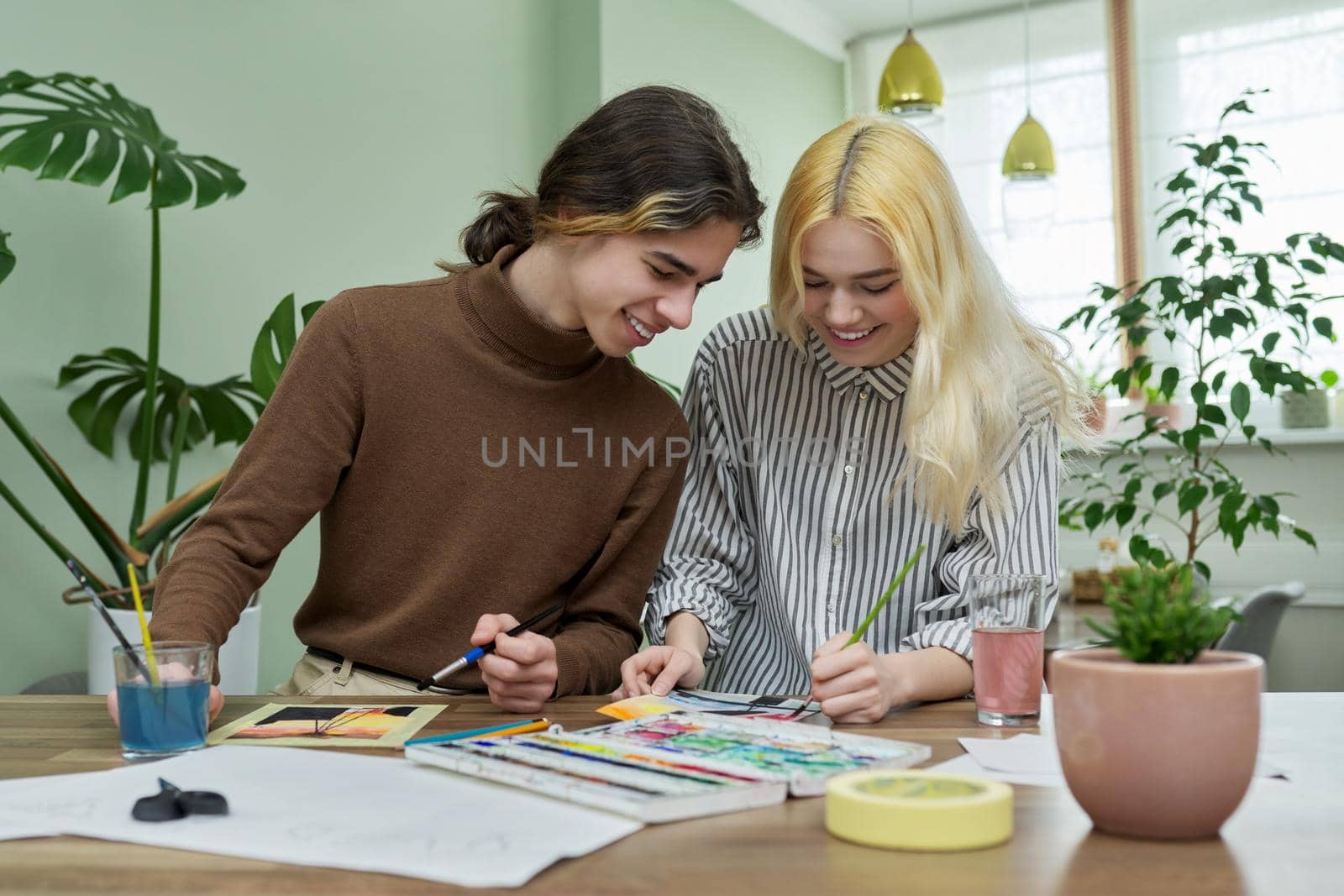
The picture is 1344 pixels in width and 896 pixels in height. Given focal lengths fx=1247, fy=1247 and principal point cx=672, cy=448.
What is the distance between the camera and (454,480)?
1596mm

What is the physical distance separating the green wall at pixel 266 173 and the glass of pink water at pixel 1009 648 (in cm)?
90

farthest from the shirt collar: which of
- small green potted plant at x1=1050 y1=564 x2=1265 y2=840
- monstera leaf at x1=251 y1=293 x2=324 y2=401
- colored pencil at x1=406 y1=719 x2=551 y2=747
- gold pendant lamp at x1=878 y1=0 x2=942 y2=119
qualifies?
gold pendant lamp at x1=878 y1=0 x2=942 y2=119

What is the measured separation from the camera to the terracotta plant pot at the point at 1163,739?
74cm

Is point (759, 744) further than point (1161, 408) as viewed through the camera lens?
No

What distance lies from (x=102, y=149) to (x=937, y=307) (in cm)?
163

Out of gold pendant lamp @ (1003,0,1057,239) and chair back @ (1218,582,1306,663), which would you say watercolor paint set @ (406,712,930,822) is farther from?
gold pendant lamp @ (1003,0,1057,239)

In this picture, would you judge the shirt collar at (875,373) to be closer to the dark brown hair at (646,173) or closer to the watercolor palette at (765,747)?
the dark brown hair at (646,173)

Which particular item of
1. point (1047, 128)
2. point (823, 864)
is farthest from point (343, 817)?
point (1047, 128)

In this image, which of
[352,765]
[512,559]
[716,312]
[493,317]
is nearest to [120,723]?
[352,765]

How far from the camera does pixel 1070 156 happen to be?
5418 millimetres

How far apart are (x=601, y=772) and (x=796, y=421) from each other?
92cm

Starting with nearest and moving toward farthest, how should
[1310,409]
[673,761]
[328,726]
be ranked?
[673,761] < [328,726] < [1310,409]

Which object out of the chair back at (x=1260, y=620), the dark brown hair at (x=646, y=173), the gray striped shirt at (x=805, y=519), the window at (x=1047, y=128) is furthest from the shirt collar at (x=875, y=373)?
the window at (x=1047, y=128)

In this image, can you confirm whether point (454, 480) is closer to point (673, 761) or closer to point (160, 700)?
point (160, 700)
